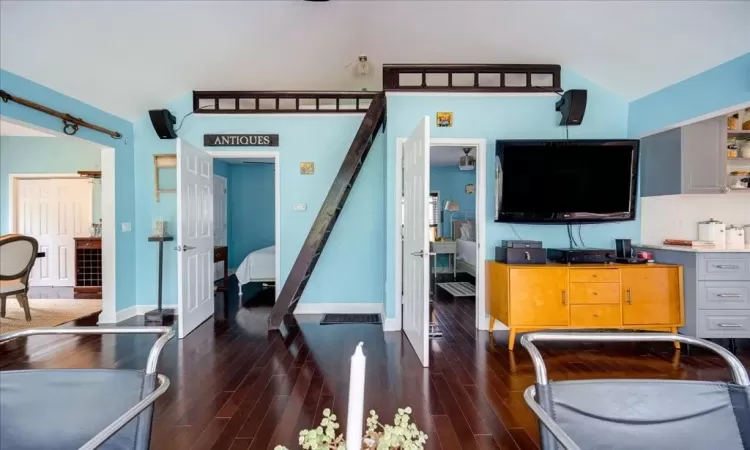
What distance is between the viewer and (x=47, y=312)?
4.89 meters

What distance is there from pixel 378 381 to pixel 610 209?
9.75 feet

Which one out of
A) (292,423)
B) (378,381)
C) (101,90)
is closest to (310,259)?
(378,381)

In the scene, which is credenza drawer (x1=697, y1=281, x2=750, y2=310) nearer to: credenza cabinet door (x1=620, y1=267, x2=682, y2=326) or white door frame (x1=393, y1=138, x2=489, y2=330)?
credenza cabinet door (x1=620, y1=267, x2=682, y2=326)

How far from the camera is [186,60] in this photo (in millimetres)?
3939

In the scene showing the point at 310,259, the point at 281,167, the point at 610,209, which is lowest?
the point at 310,259

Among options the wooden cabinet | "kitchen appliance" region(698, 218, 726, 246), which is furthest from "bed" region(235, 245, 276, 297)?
"kitchen appliance" region(698, 218, 726, 246)

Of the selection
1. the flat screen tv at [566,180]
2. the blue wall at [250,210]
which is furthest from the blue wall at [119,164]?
the flat screen tv at [566,180]

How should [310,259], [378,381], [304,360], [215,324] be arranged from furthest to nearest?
[215,324]
[310,259]
[304,360]
[378,381]

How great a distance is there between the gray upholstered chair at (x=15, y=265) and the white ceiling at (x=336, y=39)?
1.96 metres

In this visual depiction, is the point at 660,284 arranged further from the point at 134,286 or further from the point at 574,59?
the point at 134,286

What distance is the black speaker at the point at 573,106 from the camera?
12.7 feet

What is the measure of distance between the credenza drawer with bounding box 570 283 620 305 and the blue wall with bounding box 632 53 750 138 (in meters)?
1.72

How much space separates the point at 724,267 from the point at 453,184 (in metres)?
6.09

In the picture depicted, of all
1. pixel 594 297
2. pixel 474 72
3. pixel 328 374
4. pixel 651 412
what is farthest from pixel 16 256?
pixel 594 297
